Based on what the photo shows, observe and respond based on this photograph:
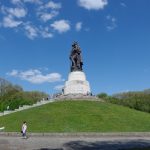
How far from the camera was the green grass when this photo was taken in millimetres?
34938

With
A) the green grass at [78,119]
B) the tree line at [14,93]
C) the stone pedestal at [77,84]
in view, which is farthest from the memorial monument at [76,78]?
the tree line at [14,93]

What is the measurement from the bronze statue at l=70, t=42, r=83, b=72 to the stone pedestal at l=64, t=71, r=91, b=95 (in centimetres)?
103

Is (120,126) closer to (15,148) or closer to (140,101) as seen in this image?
(15,148)

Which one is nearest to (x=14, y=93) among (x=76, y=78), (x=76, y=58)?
(x=76, y=58)

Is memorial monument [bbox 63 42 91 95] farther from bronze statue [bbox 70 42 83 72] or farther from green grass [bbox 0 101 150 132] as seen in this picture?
green grass [bbox 0 101 150 132]

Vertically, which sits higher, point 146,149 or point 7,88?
point 7,88

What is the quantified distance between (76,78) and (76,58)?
3.63 metres

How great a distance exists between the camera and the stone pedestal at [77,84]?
54062 millimetres

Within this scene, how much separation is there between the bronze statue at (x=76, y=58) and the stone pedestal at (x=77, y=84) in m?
1.03

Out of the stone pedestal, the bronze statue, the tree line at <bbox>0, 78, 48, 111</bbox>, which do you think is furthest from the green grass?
the tree line at <bbox>0, 78, 48, 111</bbox>

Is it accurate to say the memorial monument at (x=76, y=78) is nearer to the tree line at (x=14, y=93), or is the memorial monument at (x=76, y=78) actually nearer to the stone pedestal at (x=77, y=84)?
the stone pedestal at (x=77, y=84)

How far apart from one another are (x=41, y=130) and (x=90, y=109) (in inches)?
464

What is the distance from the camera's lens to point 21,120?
38625mm

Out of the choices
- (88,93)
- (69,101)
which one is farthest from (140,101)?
(69,101)
